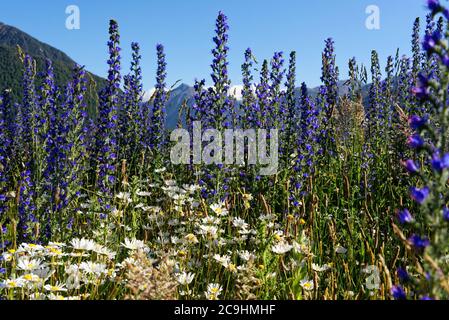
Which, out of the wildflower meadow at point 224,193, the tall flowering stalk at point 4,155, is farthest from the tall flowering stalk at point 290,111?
the tall flowering stalk at point 4,155

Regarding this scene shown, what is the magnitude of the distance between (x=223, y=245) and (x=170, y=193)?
1023mm

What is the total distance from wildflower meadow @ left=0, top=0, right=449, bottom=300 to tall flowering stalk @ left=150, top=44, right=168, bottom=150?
0.03 meters

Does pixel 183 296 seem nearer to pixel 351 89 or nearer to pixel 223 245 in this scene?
pixel 223 245

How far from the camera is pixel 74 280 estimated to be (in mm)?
2922

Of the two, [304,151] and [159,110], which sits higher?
[159,110]

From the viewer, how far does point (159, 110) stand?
7.29 metres

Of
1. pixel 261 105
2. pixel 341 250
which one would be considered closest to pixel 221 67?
pixel 261 105

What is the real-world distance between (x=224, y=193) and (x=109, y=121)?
1649 mm

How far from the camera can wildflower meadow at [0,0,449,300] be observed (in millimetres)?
2848

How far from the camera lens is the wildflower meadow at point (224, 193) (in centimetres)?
285

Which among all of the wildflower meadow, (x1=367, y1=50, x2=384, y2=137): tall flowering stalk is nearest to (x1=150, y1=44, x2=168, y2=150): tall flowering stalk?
the wildflower meadow

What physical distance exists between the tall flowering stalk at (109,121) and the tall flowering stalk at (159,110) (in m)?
1.47

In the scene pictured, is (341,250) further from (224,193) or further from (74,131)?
(74,131)
